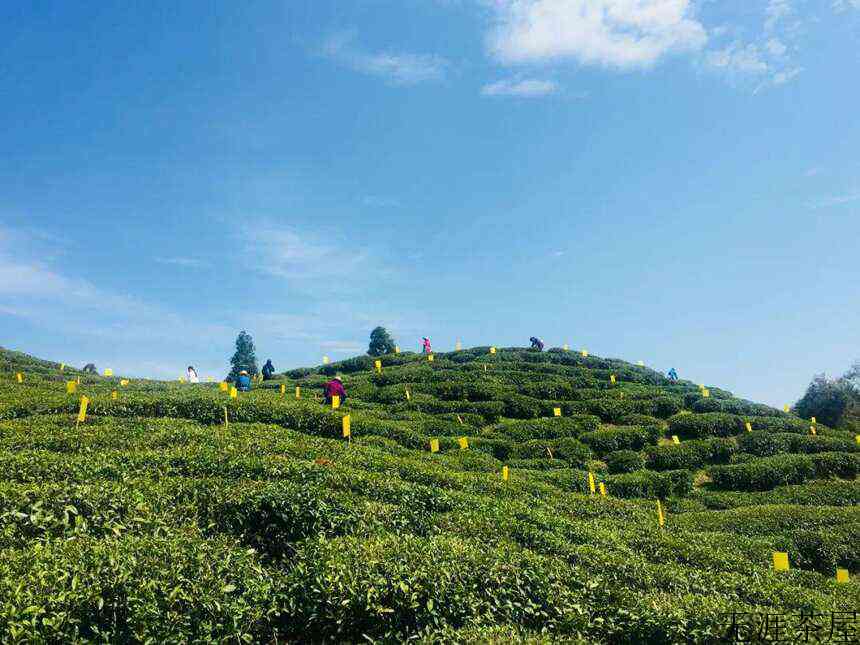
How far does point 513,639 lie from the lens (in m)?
5.96

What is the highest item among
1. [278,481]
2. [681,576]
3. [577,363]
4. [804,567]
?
[577,363]

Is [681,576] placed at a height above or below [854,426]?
below

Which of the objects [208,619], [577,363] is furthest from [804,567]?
[577,363]

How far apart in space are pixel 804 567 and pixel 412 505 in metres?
11.2

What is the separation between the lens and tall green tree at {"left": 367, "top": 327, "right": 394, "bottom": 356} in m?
49.4

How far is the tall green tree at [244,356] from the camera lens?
56325 millimetres

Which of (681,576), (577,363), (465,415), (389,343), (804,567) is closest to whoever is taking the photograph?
(681,576)

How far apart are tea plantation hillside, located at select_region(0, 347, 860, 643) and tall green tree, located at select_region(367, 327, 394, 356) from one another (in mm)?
24959

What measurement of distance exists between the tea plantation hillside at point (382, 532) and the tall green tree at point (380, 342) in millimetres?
24959

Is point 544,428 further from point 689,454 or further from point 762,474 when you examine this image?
point 762,474

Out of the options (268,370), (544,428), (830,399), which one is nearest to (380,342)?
(268,370)

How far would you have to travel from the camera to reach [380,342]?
49750 millimetres

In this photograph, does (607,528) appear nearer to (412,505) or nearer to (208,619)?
(412,505)

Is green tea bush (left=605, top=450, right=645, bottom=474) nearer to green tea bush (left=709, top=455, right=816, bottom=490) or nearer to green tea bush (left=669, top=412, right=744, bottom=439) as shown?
green tea bush (left=709, top=455, right=816, bottom=490)
